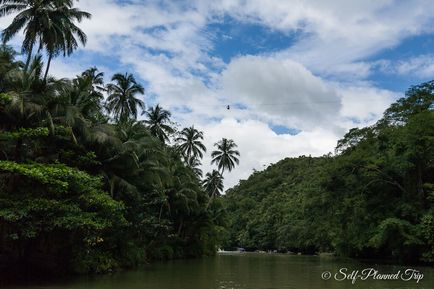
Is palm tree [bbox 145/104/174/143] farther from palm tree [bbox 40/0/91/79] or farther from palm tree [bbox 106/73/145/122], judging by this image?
palm tree [bbox 40/0/91/79]

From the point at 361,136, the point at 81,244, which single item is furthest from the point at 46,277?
the point at 361,136

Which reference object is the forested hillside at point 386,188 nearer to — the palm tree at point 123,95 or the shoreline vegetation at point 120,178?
the shoreline vegetation at point 120,178

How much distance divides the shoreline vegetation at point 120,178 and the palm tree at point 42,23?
73mm

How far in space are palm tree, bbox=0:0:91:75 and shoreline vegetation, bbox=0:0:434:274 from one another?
0.24 ft

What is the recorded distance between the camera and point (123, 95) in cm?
4369

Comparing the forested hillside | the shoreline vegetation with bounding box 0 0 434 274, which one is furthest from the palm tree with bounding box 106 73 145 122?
the forested hillside

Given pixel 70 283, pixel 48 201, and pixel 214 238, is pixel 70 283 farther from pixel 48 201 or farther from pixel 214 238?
pixel 214 238

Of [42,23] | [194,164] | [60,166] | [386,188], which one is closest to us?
[60,166]

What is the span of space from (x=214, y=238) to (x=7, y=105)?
45.0 metres

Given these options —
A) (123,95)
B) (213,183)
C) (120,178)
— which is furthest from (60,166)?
(213,183)

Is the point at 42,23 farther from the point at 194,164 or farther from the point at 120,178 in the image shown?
the point at 194,164

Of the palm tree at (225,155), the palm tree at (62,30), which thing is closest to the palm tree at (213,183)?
the palm tree at (225,155)

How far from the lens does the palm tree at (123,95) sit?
1719 inches

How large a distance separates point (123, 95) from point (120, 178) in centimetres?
1752
